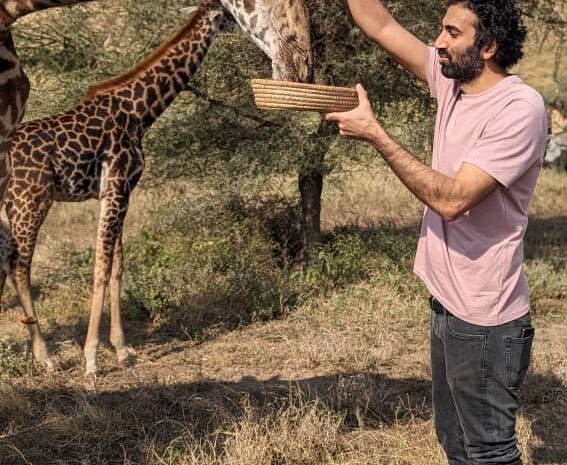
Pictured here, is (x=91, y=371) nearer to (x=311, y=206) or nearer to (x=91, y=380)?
(x=91, y=380)

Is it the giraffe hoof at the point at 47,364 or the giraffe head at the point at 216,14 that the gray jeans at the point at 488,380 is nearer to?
the giraffe hoof at the point at 47,364

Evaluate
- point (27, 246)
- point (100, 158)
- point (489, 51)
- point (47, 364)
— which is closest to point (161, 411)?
point (47, 364)

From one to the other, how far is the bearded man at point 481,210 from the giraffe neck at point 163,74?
341cm

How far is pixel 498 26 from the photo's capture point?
2.98 m

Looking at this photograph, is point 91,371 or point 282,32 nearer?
point 282,32

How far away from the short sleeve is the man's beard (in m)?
0.22

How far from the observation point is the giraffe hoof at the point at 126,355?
20.2 feet

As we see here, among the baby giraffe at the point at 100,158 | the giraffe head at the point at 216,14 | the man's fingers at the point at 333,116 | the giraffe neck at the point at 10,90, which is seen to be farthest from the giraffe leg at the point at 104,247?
the man's fingers at the point at 333,116

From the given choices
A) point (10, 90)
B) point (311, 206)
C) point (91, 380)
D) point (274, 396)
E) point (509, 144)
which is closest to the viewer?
point (509, 144)

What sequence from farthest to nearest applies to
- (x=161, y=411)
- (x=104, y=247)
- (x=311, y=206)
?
(x=311, y=206)
(x=104, y=247)
(x=161, y=411)

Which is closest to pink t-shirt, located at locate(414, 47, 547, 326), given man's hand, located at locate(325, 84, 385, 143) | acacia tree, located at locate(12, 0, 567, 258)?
man's hand, located at locate(325, 84, 385, 143)

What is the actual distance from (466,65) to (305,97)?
1.94ft

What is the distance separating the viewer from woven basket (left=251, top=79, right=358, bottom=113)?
2.97m

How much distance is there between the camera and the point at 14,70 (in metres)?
3.29
